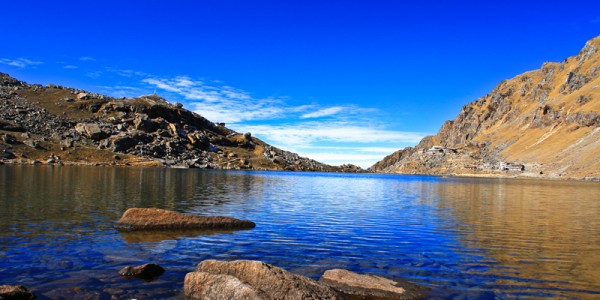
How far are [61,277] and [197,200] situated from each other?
122ft

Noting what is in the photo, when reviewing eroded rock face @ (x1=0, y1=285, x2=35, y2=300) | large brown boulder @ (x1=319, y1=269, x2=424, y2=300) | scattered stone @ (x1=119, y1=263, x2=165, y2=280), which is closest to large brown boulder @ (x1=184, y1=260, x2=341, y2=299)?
large brown boulder @ (x1=319, y1=269, x2=424, y2=300)

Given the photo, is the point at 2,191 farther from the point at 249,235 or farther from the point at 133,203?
the point at 249,235

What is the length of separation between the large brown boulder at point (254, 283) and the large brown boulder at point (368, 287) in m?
1.89

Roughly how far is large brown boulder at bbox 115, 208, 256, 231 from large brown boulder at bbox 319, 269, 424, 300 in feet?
51.8

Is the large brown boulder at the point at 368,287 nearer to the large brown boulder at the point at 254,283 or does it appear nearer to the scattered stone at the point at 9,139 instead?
the large brown boulder at the point at 254,283

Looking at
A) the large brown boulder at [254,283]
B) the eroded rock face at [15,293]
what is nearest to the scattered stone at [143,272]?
the large brown boulder at [254,283]

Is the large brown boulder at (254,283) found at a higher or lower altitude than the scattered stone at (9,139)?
lower

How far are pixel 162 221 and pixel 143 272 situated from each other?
1252cm

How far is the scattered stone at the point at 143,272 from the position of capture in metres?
17.9

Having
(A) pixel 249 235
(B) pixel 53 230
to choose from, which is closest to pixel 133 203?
(B) pixel 53 230

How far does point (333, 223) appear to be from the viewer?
37.4m

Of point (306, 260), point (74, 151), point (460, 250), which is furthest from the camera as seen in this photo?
point (74, 151)

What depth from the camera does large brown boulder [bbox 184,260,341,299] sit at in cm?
1446

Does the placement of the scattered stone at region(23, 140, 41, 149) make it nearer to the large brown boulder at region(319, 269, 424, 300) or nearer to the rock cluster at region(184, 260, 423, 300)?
the rock cluster at region(184, 260, 423, 300)
